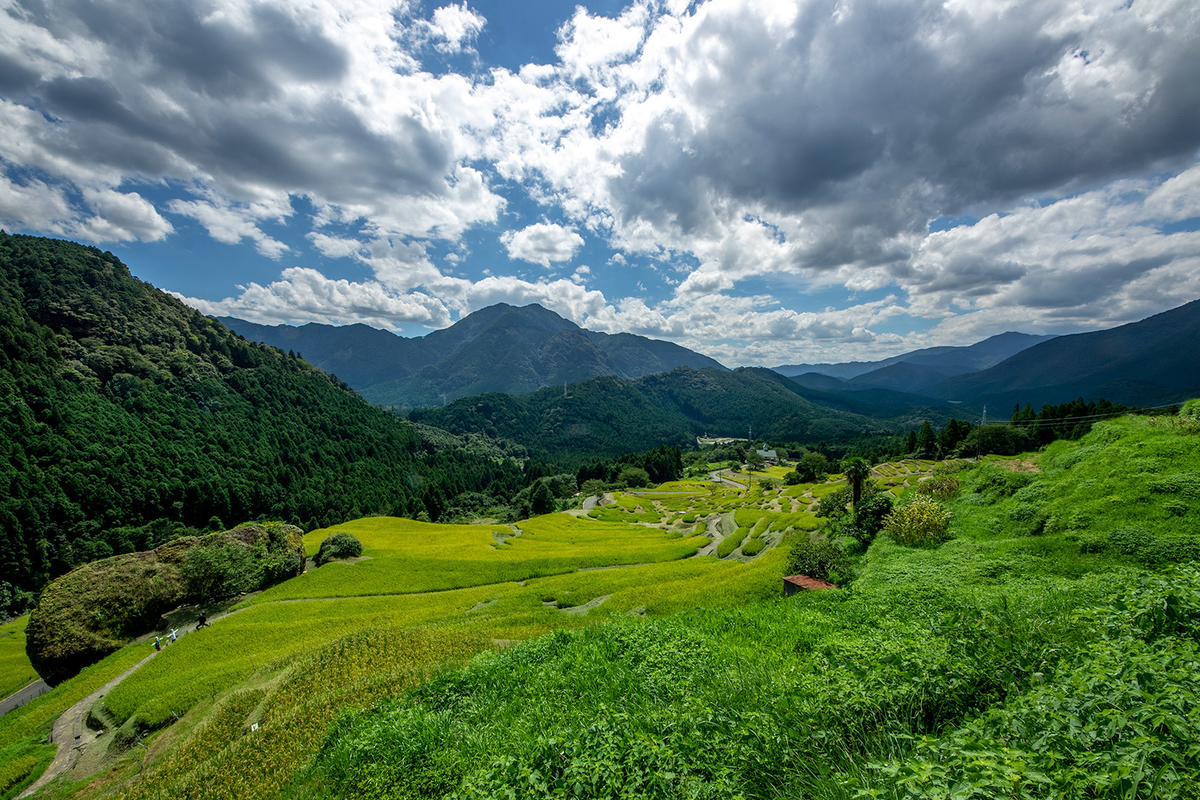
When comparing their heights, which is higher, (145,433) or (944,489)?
(145,433)

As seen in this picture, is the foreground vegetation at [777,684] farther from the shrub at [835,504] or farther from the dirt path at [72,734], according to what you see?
the shrub at [835,504]

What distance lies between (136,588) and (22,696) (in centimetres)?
1302

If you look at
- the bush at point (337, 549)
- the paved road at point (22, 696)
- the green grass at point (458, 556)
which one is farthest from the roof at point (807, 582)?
the paved road at point (22, 696)

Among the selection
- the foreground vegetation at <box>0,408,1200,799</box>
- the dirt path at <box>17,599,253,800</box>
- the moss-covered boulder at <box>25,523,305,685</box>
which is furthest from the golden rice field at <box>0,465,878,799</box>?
the moss-covered boulder at <box>25,523,305,685</box>

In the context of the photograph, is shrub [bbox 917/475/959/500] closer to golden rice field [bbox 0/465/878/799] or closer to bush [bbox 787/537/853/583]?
golden rice field [bbox 0/465/878/799]

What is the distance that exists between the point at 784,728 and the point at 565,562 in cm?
3395

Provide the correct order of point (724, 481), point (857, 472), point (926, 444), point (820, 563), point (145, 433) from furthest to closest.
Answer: point (724, 481) → point (145, 433) → point (926, 444) → point (857, 472) → point (820, 563)

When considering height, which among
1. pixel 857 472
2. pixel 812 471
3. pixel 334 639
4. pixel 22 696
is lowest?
pixel 812 471

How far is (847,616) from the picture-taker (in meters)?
11.7

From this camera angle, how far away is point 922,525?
22.5 meters

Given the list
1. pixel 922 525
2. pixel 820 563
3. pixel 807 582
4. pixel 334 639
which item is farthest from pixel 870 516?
pixel 334 639

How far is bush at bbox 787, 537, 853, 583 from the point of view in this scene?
21469mm

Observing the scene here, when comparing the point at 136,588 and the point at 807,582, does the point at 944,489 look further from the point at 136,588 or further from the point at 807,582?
the point at 136,588

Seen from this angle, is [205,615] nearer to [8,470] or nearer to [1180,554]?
[1180,554]
